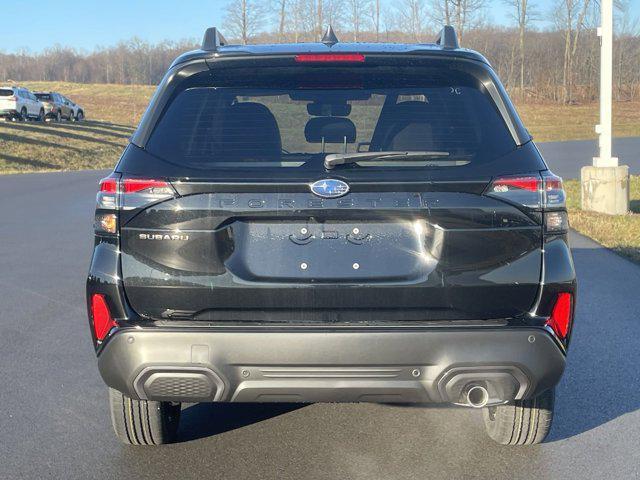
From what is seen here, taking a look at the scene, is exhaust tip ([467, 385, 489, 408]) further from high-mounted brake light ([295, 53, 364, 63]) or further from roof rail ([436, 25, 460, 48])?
roof rail ([436, 25, 460, 48])

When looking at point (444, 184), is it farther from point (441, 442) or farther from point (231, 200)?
point (441, 442)

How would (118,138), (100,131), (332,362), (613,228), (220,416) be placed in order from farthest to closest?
(100,131) < (118,138) < (613,228) < (220,416) < (332,362)

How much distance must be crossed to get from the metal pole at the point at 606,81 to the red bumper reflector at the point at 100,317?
37.5ft

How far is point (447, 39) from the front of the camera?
430 cm

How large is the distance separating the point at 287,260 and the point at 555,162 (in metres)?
26.7

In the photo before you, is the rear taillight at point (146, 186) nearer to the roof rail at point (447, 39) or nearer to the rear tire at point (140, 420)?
the rear tire at point (140, 420)

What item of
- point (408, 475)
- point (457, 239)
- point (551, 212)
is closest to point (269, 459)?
point (408, 475)

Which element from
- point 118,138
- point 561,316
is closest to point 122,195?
point 561,316

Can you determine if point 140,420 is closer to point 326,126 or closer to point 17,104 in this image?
point 326,126

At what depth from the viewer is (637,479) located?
154 inches

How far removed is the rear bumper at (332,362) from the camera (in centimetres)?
349

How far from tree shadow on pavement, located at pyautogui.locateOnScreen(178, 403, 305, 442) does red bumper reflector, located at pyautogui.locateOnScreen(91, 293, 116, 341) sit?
3.20 ft

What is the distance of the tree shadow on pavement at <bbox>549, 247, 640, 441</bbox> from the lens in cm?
481

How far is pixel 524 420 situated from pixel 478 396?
66 centimetres
